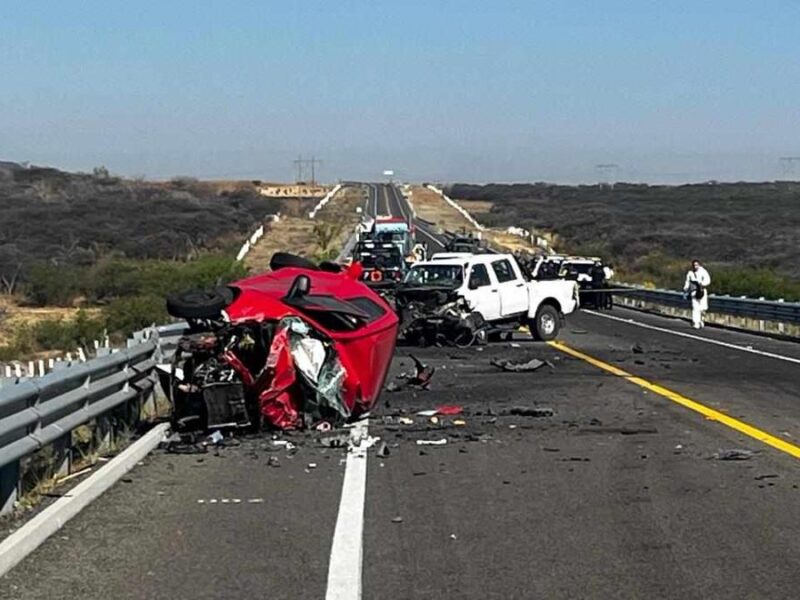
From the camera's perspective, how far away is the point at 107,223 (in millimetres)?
81125

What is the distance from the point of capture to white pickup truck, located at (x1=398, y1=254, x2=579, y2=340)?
94.3 feet

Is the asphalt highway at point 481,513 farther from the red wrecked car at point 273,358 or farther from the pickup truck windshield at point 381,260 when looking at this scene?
the pickup truck windshield at point 381,260

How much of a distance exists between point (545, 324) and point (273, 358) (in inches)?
681

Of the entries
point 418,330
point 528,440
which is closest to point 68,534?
point 528,440

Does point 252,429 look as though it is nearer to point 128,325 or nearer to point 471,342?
point 471,342

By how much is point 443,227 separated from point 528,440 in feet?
313

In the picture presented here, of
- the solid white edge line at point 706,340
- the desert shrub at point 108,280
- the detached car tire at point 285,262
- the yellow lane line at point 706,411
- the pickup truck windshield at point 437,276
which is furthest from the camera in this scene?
the desert shrub at point 108,280

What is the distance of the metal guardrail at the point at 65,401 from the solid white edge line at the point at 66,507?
0.35 metres

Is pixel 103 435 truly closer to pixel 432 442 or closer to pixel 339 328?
pixel 339 328

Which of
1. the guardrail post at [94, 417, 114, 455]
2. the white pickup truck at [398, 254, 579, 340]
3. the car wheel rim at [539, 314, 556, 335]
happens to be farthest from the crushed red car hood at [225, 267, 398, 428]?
the car wheel rim at [539, 314, 556, 335]

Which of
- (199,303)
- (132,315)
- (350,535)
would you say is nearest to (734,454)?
(350,535)

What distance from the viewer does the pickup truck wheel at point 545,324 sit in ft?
97.6

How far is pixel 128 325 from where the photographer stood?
121ft

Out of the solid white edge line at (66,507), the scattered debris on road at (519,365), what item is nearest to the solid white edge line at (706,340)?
the scattered debris on road at (519,365)
